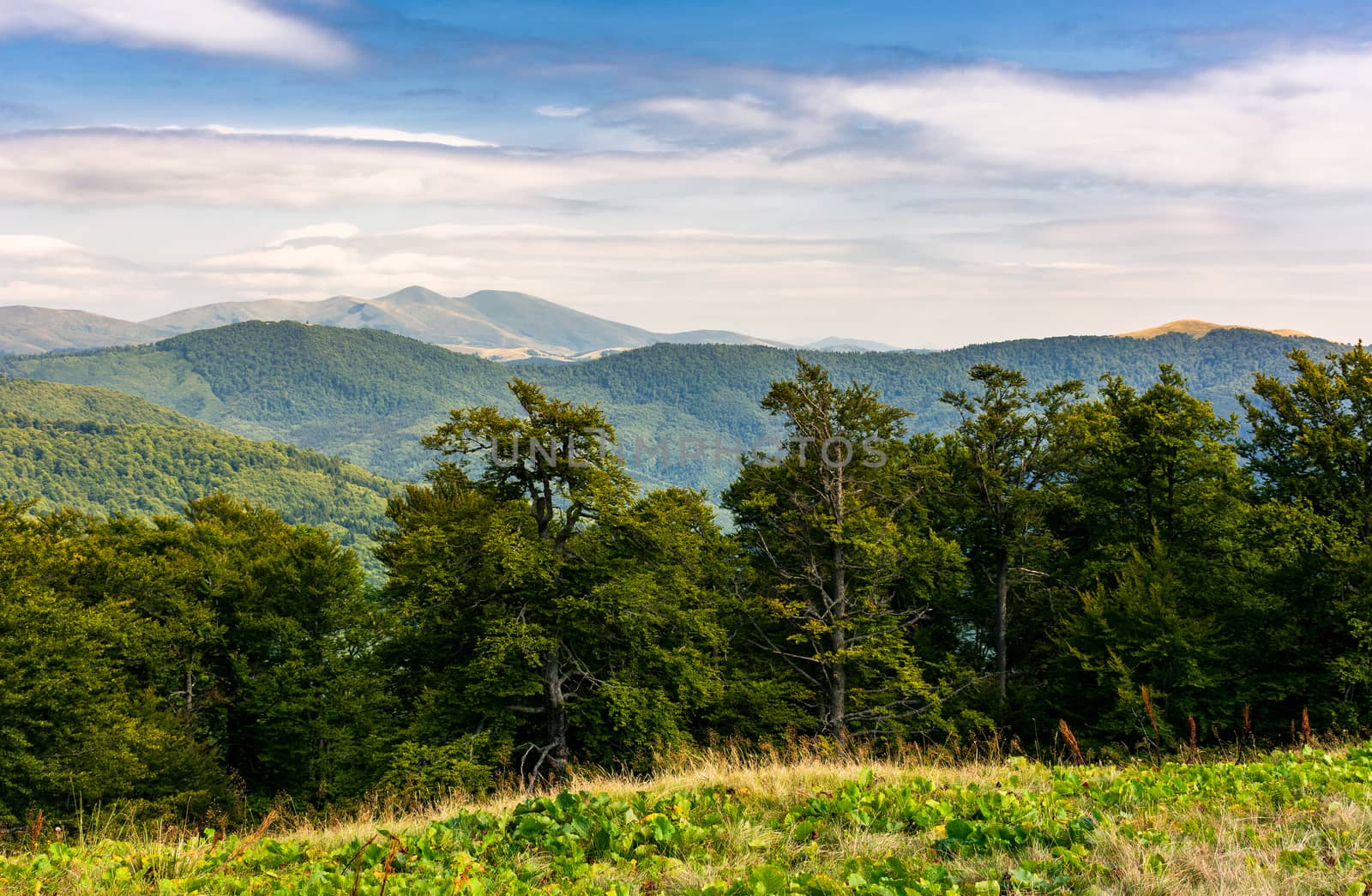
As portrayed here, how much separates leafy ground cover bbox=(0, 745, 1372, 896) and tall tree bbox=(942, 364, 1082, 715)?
764 inches

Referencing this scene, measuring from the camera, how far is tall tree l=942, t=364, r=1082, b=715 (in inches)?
1057

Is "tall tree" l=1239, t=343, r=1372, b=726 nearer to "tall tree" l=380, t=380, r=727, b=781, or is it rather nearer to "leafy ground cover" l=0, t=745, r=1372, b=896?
"leafy ground cover" l=0, t=745, r=1372, b=896

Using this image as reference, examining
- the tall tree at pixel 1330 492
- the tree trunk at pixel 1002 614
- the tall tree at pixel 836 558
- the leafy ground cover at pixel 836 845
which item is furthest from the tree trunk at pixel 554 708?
the tall tree at pixel 1330 492

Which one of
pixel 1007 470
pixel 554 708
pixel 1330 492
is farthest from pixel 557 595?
pixel 1330 492

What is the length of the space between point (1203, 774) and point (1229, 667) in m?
16.8

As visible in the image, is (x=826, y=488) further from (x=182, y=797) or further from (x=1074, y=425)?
(x=182, y=797)

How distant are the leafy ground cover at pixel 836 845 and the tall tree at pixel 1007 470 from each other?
764 inches

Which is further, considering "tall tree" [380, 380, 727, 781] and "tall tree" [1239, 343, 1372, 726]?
"tall tree" [380, 380, 727, 781]

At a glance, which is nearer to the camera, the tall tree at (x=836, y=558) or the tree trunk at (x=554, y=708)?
the tree trunk at (x=554, y=708)

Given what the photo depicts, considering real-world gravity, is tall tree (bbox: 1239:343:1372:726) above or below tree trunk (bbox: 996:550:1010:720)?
above

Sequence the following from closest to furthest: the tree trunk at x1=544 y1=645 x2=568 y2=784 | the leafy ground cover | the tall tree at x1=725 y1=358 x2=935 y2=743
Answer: the leafy ground cover
the tree trunk at x1=544 y1=645 x2=568 y2=784
the tall tree at x1=725 y1=358 x2=935 y2=743

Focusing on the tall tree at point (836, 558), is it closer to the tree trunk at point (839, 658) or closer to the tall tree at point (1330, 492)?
the tree trunk at point (839, 658)

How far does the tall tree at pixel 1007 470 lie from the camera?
2684 centimetres

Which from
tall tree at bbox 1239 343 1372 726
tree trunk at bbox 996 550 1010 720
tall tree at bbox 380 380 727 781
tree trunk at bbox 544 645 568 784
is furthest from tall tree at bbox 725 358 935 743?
tall tree at bbox 1239 343 1372 726
